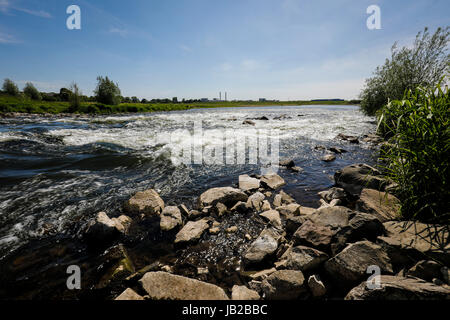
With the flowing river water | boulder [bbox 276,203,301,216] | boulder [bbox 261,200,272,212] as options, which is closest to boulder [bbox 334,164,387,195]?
the flowing river water

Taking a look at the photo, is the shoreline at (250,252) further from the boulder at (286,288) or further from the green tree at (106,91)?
the green tree at (106,91)

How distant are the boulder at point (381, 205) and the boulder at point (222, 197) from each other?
10.1 ft

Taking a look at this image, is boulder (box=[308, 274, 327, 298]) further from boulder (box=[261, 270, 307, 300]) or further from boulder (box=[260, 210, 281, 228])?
boulder (box=[260, 210, 281, 228])

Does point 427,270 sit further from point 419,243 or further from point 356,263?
point 356,263

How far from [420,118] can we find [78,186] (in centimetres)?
990

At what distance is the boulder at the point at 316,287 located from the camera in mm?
2558

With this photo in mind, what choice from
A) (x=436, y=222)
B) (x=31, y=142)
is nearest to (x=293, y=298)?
(x=436, y=222)

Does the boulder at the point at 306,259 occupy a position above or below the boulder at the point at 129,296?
above

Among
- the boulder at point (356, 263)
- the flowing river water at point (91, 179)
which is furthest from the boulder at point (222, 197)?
the boulder at point (356, 263)

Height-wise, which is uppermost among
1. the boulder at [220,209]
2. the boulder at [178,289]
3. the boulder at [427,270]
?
the boulder at [427,270]

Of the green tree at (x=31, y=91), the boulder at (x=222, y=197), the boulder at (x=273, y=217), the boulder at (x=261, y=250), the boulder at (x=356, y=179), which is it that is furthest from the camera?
the green tree at (x=31, y=91)

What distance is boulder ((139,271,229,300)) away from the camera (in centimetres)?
262

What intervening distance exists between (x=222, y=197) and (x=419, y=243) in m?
4.20
